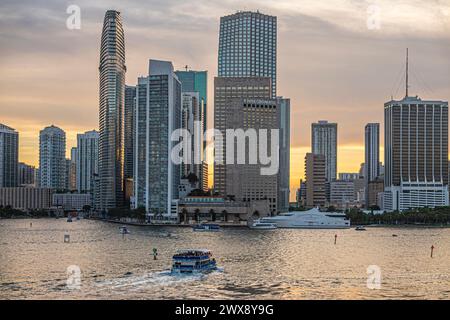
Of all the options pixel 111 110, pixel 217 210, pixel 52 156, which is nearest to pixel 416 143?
pixel 217 210

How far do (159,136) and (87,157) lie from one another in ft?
260

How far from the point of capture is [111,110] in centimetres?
14188

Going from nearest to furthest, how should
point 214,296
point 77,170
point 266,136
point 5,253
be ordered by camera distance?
point 214,296
point 5,253
point 266,136
point 77,170

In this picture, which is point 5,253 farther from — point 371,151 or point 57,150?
point 371,151

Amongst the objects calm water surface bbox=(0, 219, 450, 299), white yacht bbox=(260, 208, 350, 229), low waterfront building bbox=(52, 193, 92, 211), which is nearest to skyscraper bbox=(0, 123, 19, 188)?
low waterfront building bbox=(52, 193, 92, 211)

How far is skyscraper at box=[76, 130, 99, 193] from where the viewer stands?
577ft

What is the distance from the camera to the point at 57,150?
166250 millimetres

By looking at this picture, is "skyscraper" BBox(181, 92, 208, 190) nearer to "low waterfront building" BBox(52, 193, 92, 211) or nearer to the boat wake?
"low waterfront building" BBox(52, 193, 92, 211)

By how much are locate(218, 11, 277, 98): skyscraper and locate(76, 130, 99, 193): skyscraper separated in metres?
42.1

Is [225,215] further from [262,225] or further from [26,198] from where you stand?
[26,198]

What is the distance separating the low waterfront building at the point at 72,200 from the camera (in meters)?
154

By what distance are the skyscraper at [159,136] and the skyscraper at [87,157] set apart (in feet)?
249
